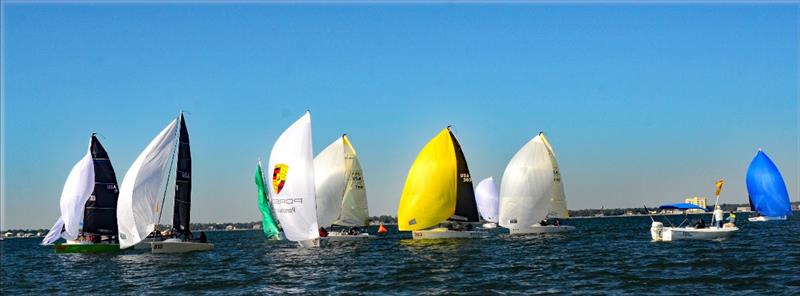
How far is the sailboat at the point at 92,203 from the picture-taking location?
220ft

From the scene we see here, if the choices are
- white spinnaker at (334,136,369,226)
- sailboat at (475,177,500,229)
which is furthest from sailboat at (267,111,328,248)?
sailboat at (475,177,500,229)

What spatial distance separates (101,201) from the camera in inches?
2648

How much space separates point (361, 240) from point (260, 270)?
27.8 metres

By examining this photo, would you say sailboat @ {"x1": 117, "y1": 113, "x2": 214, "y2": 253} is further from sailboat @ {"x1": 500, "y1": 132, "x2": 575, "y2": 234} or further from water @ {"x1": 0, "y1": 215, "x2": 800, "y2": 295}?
sailboat @ {"x1": 500, "y1": 132, "x2": 575, "y2": 234}

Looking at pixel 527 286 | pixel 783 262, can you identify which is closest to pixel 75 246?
pixel 527 286

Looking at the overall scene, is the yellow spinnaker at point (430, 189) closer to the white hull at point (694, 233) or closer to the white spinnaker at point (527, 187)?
the white spinnaker at point (527, 187)

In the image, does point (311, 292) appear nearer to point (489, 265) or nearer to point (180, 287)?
point (180, 287)

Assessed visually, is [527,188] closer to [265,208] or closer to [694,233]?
[694,233]

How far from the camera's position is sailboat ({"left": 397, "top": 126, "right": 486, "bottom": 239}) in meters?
66.6

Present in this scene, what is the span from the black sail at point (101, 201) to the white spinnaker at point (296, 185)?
15519mm

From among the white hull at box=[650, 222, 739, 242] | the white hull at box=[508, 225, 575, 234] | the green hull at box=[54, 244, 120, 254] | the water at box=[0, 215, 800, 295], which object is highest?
the green hull at box=[54, 244, 120, 254]

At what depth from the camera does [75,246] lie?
68.5m

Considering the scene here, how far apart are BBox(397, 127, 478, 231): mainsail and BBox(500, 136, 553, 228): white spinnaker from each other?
12297mm

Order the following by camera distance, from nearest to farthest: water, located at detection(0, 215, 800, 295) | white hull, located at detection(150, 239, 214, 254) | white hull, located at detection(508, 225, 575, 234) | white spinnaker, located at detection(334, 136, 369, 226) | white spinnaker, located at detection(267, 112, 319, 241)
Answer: water, located at detection(0, 215, 800, 295), white spinnaker, located at detection(267, 112, 319, 241), white hull, located at detection(150, 239, 214, 254), white spinnaker, located at detection(334, 136, 369, 226), white hull, located at detection(508, 225, 575, 234)
